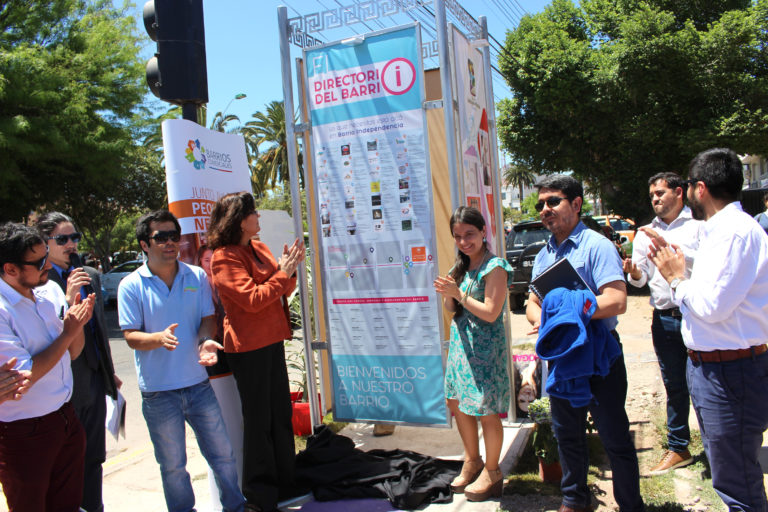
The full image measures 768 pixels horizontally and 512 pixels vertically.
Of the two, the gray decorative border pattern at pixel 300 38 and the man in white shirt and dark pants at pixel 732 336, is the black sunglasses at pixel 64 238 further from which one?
the man in white shirt and dark pants at pixel 732 336

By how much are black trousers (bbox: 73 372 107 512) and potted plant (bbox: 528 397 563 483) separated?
2743mm

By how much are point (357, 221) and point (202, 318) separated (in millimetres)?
1450

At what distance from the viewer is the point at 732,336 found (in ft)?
7.88

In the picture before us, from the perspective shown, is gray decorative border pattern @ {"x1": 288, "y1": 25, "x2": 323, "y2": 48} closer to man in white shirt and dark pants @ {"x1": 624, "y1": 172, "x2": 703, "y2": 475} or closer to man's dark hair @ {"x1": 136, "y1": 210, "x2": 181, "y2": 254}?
man's dark hair @ {"x1": 136, "y1": 210, "x2": 181, "y2": 254}

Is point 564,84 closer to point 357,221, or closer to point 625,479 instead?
point 357,221

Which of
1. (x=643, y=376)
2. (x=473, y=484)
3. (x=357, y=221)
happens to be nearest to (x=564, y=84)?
(x=643, y=376)

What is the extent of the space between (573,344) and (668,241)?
4.85ft

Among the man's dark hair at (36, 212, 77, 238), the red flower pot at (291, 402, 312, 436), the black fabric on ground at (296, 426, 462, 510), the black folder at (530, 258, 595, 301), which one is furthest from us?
the red flower pot at (291, 402, 312, 436)

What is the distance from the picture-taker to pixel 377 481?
3.77 m

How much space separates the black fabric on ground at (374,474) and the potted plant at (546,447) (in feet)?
1.95

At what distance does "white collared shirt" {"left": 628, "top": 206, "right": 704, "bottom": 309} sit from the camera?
3.64 meters

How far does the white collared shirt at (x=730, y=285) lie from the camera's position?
2.32 m

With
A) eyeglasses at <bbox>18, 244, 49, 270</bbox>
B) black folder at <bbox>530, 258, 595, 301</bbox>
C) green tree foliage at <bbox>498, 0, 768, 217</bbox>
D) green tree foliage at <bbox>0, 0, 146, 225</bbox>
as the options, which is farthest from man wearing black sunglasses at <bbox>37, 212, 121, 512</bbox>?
green tree foliage at <bbox>498, 0, 768, 217</bbox>

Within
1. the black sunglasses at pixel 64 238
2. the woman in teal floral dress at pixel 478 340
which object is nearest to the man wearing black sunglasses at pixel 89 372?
the black sunglasses at pixel 64 238
